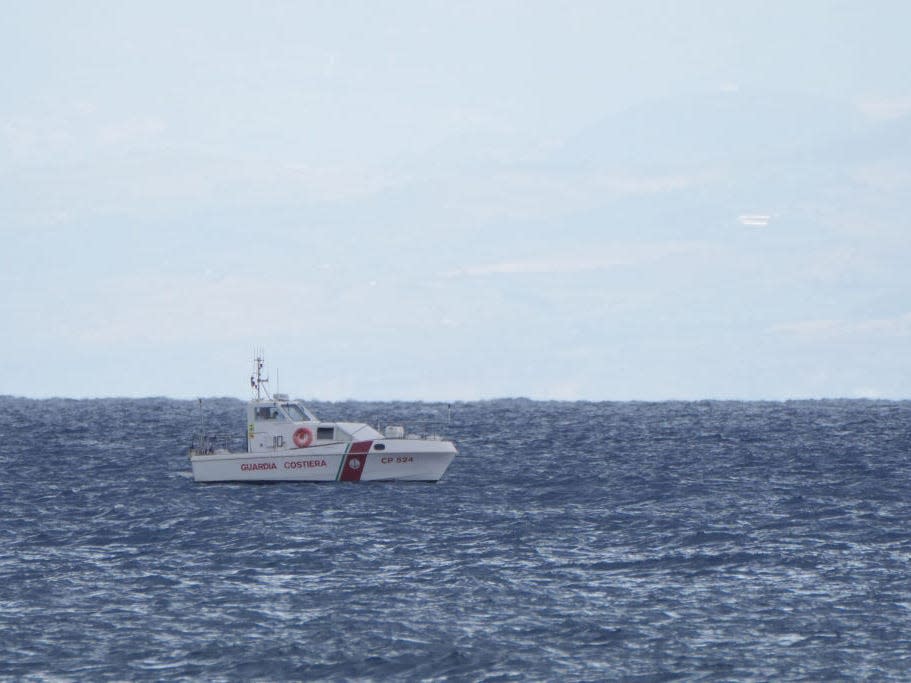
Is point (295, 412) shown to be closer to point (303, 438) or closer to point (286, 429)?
point (286, 429)

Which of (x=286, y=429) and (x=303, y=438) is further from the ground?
(x=286, y=429)

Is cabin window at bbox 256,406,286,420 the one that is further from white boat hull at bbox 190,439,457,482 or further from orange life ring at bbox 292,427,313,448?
white boat hull at bbox 190,439,457,482

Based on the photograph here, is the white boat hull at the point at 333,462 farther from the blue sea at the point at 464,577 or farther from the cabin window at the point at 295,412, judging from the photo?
the cabin window at the point at 295,412

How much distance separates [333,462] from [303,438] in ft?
4.97

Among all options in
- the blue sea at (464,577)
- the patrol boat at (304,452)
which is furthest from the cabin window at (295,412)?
the blue sea at (464,577)

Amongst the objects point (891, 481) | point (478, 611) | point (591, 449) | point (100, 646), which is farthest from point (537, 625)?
point (591, 449)

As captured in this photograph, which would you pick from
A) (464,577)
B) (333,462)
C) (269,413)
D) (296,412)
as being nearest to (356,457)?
(333,462)

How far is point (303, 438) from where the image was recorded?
51750mm

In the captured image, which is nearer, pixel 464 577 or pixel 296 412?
pixel 464 577

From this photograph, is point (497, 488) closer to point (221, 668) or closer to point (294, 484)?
point (294, 484)

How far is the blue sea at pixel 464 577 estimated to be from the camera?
2558 centimetres

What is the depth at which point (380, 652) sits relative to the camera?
1027 inches

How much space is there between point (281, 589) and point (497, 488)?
22.3 meters

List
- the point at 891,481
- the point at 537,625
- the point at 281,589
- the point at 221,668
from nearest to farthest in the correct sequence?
the point at 221,668 → the point at 537,625 → the point at 281,589 → the point at 891,481
